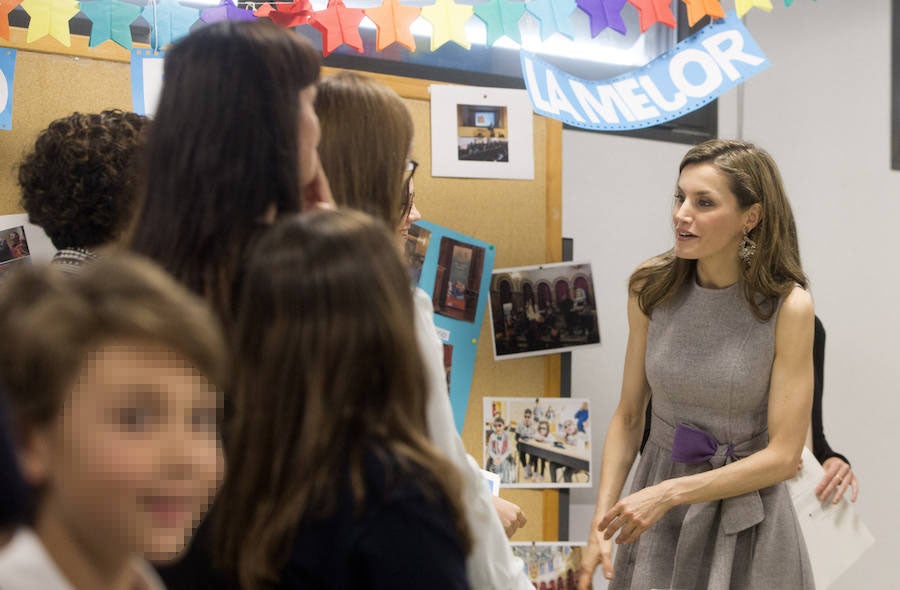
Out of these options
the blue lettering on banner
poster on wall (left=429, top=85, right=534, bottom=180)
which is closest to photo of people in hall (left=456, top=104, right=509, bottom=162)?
poster on wall (left=429, top=85, right=534, bottom=180)

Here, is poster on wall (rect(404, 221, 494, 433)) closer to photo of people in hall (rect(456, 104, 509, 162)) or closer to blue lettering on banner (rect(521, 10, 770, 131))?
photo of people in hall (rect(456, 104, 509, 162))

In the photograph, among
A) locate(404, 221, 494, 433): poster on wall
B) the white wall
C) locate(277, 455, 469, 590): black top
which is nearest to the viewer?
locate(277, 455, 469, 590): black top

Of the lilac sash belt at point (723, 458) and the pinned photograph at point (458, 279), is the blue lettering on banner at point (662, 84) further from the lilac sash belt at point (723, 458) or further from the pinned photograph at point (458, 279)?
the lilac sash belt at point (723, 458)

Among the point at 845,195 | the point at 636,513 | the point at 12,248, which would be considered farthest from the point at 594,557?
the point at 845,195

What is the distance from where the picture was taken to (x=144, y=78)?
1.76m

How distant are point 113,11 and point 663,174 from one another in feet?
5.39

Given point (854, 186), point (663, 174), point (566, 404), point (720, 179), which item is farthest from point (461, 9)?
point (854, 186)

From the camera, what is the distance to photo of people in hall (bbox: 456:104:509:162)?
6.82 ft

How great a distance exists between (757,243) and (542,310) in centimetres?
55

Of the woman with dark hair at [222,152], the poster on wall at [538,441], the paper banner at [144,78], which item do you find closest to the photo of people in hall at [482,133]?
the poster on wall at [538,441]

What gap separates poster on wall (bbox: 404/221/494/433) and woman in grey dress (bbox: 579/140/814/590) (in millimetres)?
388

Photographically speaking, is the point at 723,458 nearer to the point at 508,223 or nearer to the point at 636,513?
the point at 636,513

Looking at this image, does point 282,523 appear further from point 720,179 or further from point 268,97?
point 720,179

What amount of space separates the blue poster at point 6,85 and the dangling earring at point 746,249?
1.35 metres
